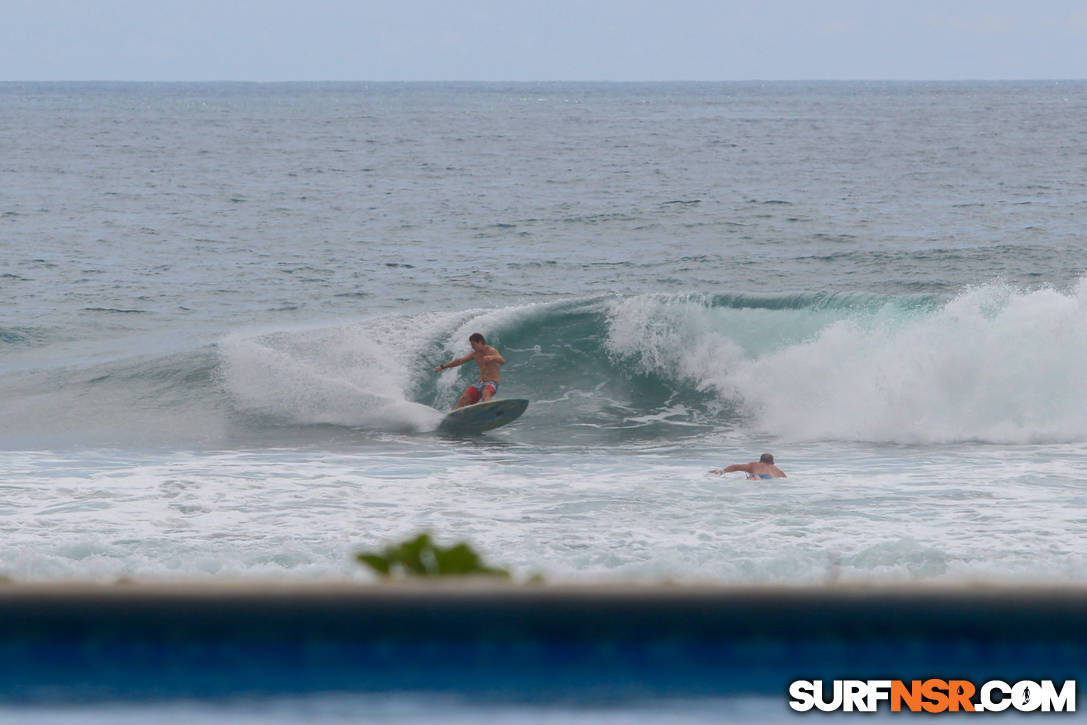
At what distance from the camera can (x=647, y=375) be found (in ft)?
58.9

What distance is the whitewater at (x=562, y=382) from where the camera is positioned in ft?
30.4

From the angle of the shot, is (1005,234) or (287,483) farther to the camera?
(1005,234)

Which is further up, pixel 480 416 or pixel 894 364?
pixel 894 364

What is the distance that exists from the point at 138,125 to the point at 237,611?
104 m

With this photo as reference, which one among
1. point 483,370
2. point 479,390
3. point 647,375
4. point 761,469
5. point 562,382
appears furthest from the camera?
point 562,382

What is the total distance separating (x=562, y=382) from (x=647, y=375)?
128cm

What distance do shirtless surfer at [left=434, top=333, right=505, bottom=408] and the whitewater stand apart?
53 cm

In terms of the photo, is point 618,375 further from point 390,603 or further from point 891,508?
point 390,603

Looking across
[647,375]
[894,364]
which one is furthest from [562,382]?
[894,364]

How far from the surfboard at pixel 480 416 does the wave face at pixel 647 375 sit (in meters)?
0.34

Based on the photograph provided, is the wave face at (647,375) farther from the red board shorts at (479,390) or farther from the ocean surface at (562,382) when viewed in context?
the red board shorts at (479,390)

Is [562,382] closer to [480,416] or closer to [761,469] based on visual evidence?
[480,416]

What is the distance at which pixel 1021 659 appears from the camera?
2.28 meters

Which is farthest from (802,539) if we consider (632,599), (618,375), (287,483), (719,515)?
(618,375)
